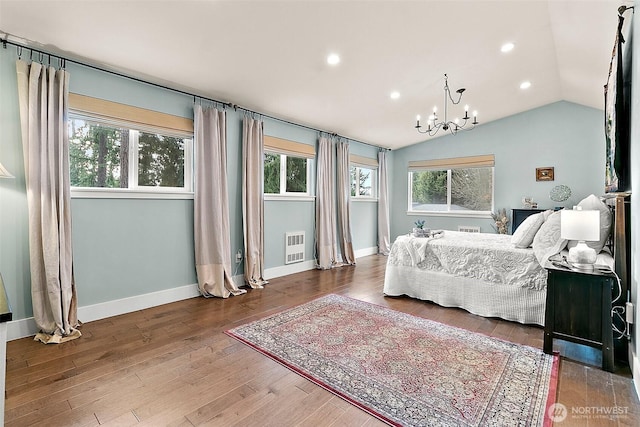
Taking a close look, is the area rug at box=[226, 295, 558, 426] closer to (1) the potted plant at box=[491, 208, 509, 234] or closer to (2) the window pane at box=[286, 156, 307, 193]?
(2) the window pane at box=[286, 156, 307, 193]

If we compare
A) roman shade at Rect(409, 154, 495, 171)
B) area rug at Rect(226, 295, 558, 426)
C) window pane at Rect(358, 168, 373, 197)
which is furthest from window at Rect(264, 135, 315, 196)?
roman shade at Rect(409, 154, 495, 171)

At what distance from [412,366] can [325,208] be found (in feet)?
11.4

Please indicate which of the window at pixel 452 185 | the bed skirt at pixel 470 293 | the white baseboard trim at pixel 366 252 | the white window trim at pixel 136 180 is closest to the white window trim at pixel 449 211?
the window at pixel 452 185

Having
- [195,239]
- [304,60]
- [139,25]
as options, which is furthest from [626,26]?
[195,239]

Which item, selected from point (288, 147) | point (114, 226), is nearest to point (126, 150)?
point (114, 226)

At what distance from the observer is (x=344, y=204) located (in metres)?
5.83

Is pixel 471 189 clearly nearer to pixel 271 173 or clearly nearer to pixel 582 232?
pixel 271 173

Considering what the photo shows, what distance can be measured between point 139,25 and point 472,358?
3.57m

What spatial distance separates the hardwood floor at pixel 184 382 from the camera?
1.68 metres

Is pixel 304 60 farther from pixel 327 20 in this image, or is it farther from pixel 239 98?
pixel 239 98

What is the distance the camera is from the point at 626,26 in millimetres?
2504

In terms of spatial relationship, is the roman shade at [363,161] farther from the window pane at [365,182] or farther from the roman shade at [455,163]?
the roman shade at [455,163]

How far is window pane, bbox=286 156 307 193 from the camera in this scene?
511 centimetres

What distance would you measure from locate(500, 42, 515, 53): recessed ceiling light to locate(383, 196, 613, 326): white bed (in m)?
1.84
